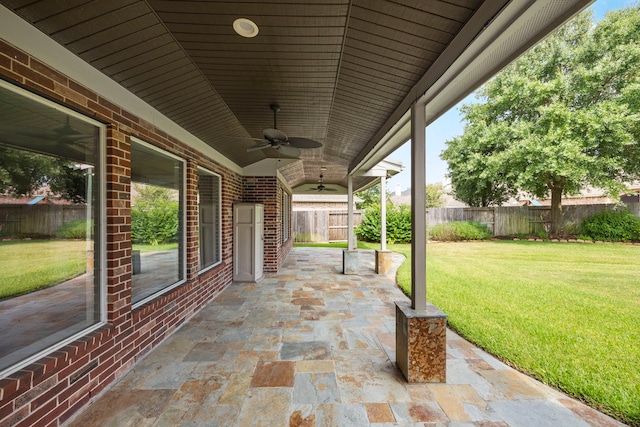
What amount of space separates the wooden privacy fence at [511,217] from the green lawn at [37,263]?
42.9 feet

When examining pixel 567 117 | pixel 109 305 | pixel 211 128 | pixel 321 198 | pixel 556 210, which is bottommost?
pixel 109 305

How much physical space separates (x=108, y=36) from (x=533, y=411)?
3837mm

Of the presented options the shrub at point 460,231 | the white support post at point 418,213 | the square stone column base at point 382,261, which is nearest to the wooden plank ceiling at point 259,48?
the white support post at point 418,213

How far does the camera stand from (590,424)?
6.13ft

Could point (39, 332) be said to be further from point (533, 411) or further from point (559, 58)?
point (559, 58)

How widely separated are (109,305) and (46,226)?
2.55 feet

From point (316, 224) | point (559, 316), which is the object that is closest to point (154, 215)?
point (559, 316)

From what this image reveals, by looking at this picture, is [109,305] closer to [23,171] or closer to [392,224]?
[23,171]

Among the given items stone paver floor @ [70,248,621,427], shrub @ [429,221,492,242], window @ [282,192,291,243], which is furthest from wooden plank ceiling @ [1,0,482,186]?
shrub @ [429,221,492,242]

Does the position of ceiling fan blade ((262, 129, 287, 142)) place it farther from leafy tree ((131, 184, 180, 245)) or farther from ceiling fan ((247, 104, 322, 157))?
leafy tree ((131, 184, 180, 245))

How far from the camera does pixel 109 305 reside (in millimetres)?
2355

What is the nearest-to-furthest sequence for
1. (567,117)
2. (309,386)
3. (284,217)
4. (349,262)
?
(309,386) < (349,262) < (284,217) < (567,117)

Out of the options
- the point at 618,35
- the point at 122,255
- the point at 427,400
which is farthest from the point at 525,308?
the point at 618,35

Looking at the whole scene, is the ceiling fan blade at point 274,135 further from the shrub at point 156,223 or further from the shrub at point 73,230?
the shrub at point 73,230
